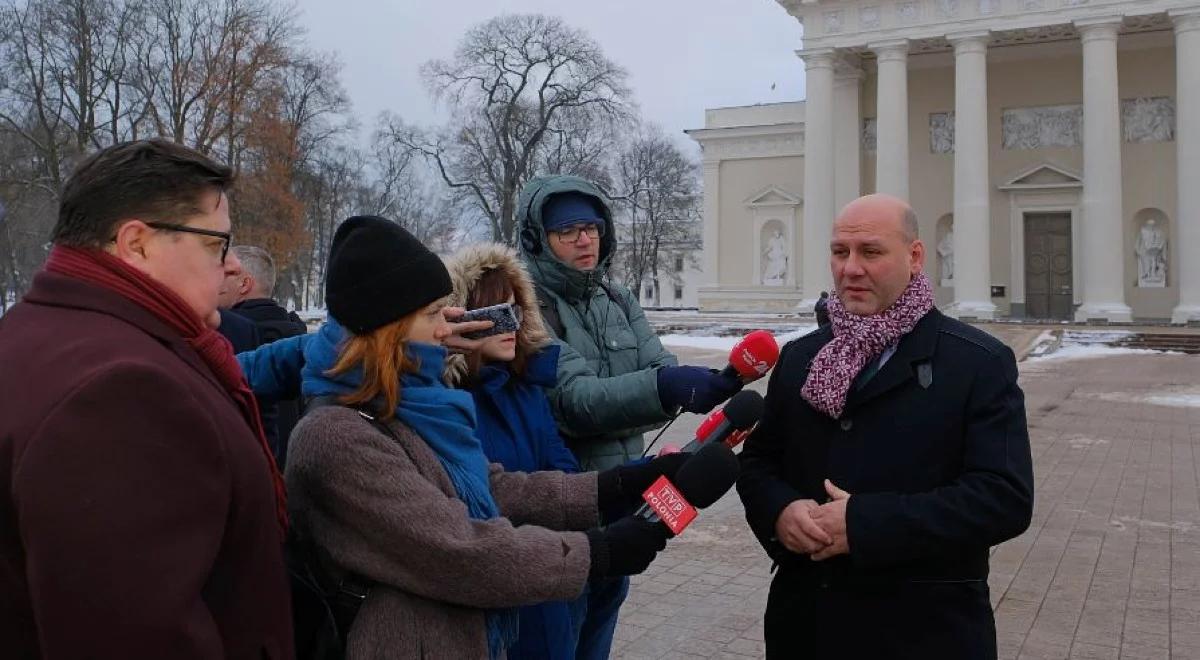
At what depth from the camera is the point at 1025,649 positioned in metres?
4.49

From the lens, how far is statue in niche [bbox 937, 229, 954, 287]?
33.8 metres

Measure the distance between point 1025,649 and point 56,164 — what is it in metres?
29.8

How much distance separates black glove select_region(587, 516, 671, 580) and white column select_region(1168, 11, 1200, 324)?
3131cm

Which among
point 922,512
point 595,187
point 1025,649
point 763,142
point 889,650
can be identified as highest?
point 763,142

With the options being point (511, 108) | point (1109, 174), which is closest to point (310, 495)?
point (1109, 174)

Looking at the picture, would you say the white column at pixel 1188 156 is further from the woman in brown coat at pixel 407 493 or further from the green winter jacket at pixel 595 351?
the woman in brown coat at pixel 407 493

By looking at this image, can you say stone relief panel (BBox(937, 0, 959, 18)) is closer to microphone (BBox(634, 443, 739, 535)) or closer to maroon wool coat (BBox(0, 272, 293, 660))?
microphone (BBox(634, 443, 739, 535))

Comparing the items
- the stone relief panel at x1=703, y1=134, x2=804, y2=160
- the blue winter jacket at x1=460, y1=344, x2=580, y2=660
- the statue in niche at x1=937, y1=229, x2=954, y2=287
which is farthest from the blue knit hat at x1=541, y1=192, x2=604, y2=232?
the stone relief panel at x1=703, y1=134, x2=804, y2=160

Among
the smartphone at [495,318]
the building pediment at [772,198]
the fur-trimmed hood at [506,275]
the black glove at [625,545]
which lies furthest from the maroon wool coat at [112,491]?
the building pediment at [772,198]

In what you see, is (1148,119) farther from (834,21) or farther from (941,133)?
(834,21)

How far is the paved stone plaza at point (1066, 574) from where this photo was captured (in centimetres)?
464

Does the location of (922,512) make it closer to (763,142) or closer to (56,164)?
(56,164)

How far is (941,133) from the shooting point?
34625mm

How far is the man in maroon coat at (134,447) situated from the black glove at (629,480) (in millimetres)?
988
